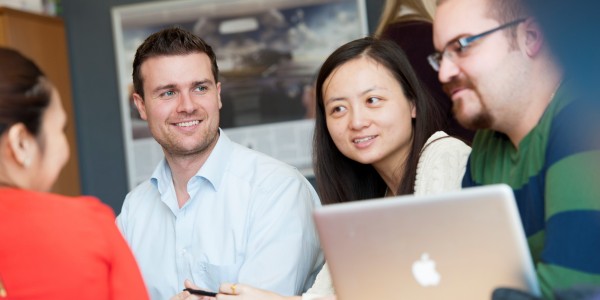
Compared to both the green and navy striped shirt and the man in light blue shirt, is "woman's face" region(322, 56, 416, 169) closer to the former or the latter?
the man in light blue shirt

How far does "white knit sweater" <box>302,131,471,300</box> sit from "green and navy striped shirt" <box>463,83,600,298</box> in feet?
1.18

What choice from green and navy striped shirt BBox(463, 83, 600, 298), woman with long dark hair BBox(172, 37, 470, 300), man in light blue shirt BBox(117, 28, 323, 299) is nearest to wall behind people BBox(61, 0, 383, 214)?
man in light blue shirt BBox(117, 28, 323, 299)

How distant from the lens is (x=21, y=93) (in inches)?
52.3

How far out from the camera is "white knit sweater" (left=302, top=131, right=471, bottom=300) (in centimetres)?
179

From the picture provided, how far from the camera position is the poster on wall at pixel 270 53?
4.13 metres

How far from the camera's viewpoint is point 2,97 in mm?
1309

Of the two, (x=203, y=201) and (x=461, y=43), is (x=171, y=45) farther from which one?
(x=461, y=43)

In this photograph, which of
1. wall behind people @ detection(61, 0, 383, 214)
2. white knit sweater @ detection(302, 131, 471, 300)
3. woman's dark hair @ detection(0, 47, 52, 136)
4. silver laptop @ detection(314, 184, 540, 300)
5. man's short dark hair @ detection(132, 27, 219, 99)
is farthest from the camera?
wall behind people @ detection(61, 0, 383, 214)

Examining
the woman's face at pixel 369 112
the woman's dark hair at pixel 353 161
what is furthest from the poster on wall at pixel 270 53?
the woman's face at pixel 369 112

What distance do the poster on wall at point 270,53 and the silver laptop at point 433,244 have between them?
280 cm

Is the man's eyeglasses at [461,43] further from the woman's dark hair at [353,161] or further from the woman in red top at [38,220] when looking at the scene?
the woman in red top at [38,220]

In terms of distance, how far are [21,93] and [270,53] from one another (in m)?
2.89

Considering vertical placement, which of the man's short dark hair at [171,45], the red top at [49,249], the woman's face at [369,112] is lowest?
the red top at [49,249]

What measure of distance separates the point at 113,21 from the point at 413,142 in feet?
8.85
